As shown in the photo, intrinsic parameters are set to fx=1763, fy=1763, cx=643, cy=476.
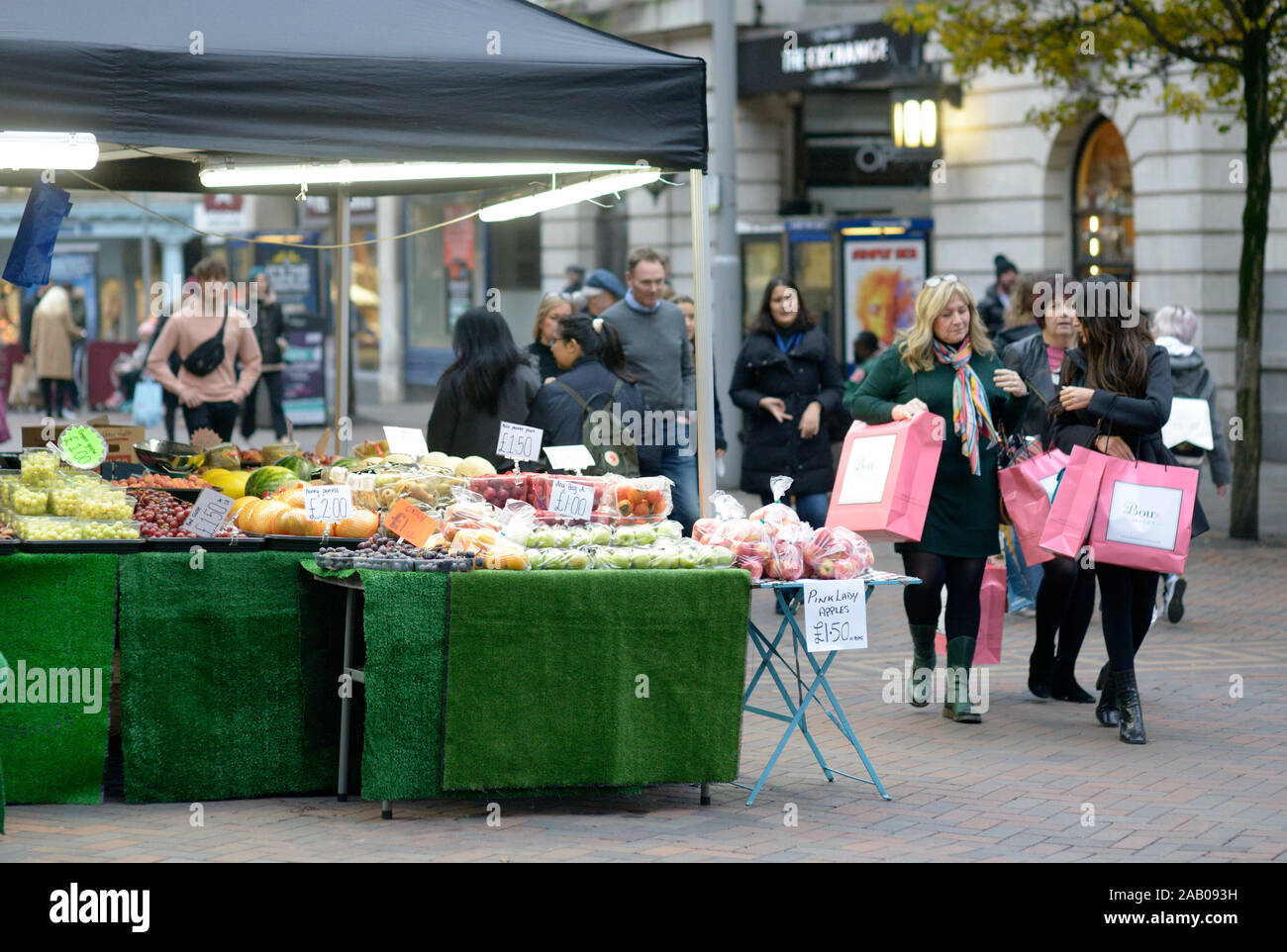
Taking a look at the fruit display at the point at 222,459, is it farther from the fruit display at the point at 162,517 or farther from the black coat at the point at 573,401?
the black coat at the point at 573,401

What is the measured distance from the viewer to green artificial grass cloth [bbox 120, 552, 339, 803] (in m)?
6.11

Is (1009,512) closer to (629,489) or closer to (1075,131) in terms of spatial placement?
(629,489)

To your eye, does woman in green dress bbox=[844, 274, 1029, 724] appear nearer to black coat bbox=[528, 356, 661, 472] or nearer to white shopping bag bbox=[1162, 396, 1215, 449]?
black coat bbox=[528, 356, 661, 472]

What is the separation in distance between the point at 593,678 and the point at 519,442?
67.3 inches

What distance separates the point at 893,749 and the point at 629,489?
1.69 m

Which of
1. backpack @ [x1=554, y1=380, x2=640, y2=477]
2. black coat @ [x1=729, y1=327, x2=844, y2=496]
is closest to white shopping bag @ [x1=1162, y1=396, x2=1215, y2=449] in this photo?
black coat @ [x1=729, y1=327, x2=844, y2=496]

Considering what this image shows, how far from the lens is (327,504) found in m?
6.23

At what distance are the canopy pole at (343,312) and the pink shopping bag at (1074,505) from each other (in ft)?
13.0

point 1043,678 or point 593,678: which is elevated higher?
point 593,678

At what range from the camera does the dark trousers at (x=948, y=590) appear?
7594 mm

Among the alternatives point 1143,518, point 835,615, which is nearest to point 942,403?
point 1143,518

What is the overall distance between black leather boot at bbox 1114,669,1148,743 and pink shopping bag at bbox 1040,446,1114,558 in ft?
1.89

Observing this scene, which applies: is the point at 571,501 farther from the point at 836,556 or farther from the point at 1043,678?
the point at 1043,678
